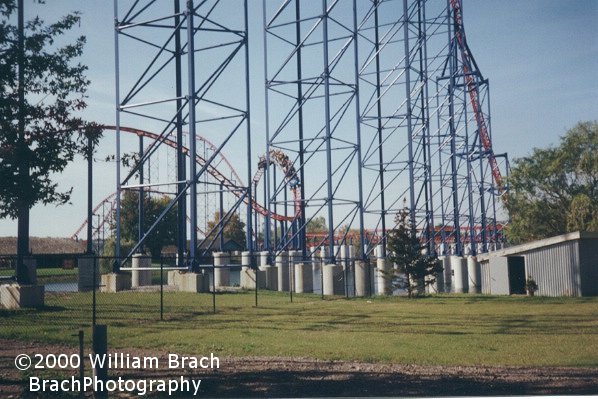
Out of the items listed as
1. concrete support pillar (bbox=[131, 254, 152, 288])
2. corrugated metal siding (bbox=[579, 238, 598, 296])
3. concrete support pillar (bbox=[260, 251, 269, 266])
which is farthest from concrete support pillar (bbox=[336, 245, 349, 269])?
corrugated metal siding (bbox=[579, 238, 598, 296])

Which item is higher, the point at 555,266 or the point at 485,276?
the point at 555,266

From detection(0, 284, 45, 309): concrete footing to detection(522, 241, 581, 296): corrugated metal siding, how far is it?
17.9 m

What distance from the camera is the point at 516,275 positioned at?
89.6ft

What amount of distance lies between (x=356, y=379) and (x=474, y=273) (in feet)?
88.8

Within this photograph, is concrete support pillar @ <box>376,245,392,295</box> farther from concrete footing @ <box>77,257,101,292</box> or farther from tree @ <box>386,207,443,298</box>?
concrete footing @ <box>77,257,101,292</box>

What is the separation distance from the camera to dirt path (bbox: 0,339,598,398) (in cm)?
796

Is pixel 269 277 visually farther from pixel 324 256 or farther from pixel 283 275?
pixel 324 256

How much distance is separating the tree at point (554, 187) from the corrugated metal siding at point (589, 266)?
11078mm

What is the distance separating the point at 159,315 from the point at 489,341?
792cm

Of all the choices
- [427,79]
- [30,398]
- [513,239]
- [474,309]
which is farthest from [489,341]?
[513,239]

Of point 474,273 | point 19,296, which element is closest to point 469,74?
point 474,273

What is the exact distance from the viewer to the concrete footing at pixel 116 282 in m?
21.9

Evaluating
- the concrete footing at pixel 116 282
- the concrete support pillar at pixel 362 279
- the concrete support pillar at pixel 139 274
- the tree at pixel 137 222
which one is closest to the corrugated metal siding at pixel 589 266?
the concrete support pillar at pixel 362 279

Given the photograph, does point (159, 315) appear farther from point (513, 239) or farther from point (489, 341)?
point (513, 239)
